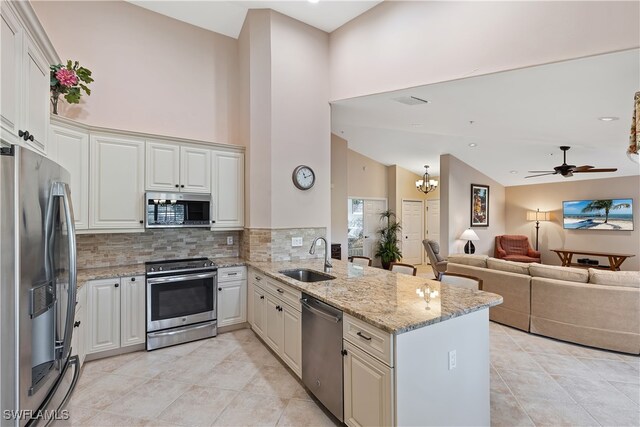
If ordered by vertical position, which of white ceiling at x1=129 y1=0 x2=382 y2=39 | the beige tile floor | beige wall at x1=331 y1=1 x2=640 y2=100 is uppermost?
white ceiling at x1=129 y1=0 x2=382 y2=39

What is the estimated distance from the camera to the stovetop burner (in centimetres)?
338

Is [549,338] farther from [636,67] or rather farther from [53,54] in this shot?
[53,54]

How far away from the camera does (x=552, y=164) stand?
7.22 m

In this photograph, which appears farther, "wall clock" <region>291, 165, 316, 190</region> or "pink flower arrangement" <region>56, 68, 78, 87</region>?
"wall clock" <region>291, 165, 316, 190</region>

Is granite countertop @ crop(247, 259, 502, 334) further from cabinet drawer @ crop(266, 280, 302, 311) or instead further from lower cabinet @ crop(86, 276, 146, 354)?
lower cabinet @ crop(86, 276, 146, 354)

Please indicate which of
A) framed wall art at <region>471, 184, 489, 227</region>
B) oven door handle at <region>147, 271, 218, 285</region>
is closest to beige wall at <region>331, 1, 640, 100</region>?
oven door handle at <region>147, 271, 218, 285</region>

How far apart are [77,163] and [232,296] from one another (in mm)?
2210

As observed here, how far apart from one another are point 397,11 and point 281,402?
4.16m

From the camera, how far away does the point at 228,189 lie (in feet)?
13.4

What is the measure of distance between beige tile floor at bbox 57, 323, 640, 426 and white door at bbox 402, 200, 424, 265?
232 inches

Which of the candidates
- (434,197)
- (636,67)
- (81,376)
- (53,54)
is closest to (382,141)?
(434,197)

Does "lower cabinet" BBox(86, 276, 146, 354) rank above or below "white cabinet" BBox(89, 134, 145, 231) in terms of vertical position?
below

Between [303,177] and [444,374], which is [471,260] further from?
[444,374]

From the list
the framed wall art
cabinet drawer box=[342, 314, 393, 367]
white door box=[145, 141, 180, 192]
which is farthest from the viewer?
the framed wall art
